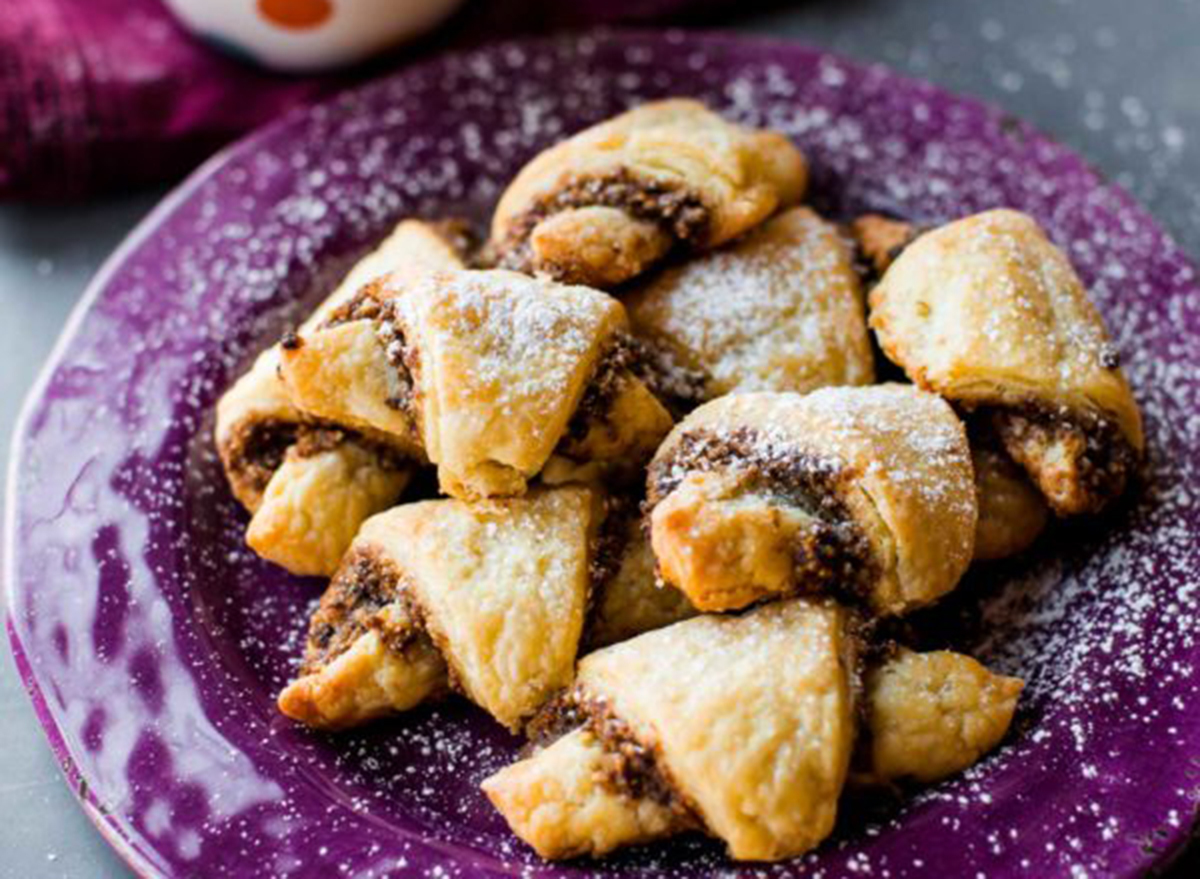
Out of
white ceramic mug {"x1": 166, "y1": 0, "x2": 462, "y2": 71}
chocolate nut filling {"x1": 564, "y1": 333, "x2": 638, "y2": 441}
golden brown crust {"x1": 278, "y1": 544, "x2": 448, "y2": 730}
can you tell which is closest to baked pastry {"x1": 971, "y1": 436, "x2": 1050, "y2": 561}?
chocolate nut filling {"x1": 564, "y1": 333, "x2": 638, "y2": 441}

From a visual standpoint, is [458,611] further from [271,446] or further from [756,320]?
[756,320]

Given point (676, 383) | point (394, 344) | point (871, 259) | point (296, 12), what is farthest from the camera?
point (296, 12)

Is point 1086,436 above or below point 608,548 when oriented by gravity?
above

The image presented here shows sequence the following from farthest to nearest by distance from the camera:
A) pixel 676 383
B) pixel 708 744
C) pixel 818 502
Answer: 1. pixel 676 383
2. pixel 818 502
3. pixel 708 744

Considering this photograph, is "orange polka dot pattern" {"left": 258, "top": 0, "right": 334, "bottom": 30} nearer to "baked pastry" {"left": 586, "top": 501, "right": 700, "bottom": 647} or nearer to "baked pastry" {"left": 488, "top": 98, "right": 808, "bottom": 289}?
"baked pastry" {"left": 488, "top": 98, "right": 808, "bottom": 289}

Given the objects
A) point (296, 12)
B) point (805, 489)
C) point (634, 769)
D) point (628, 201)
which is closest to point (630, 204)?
point (628, 201)

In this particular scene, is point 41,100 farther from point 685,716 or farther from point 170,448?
point 685,716
